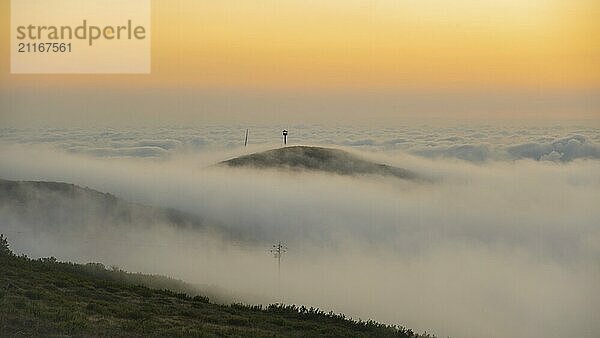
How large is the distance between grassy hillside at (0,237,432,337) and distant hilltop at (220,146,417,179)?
91 cm

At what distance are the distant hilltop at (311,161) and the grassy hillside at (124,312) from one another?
91cm

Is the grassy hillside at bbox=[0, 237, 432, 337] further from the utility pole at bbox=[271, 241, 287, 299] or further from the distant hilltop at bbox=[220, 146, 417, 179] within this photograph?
the distant hilltop at bbox=[220, 146, 417, 179]

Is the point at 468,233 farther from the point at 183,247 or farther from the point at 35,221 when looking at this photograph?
the point at 35,221

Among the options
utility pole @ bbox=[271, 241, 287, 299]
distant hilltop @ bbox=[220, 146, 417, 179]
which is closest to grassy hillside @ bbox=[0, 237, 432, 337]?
utility pole @ bbox=[271, 241, 287, 299]

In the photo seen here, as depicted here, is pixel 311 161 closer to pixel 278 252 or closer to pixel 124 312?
pixel 278 252

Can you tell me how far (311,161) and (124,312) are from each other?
1519mm


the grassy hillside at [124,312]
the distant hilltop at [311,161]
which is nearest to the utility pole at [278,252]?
the grassy hillside at [124,312]

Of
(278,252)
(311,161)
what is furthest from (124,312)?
(311,161)

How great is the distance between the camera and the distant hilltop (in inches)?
206

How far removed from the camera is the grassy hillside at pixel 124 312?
193 inches

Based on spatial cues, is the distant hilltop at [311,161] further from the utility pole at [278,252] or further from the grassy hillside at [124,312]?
the grassy hillside at [124,312]

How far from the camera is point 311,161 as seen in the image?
17.2ft

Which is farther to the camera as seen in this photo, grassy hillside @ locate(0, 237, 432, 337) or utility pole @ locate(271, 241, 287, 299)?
utility pole @ locate(271, 241, 287, 299)

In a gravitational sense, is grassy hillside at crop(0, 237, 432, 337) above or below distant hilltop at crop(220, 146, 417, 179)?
below
